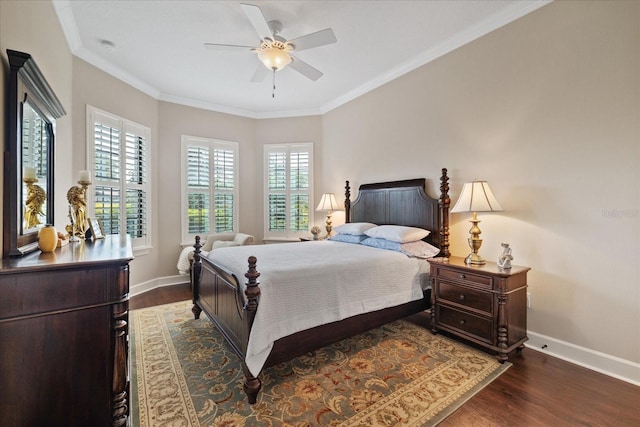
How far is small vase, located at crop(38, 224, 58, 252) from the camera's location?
5.35 feet

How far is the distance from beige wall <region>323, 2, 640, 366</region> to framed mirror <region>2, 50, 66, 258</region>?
3631 millimetres

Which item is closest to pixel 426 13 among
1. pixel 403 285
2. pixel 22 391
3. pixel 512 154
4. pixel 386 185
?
pixel 512 154

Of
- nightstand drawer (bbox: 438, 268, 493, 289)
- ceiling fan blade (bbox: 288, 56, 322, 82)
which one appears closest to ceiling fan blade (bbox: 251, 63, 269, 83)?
ceiling fan blade (bbox: 288, 56, 322, 82)

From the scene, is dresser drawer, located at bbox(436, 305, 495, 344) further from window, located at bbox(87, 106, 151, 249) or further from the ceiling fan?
window, located at bbox(87, 106, 151, 249)

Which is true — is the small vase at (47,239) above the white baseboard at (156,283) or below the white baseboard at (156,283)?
above

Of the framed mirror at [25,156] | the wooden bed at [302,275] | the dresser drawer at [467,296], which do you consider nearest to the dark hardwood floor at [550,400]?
the dresser drawer at [467,296]

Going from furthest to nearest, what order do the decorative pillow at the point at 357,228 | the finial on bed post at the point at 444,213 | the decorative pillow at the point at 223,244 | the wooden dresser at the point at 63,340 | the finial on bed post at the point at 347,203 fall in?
the finial on bed post at the point at 347,203
the decorative pillow at the point at 223,244
the decorative pillow at the point at 357,228
the finial on bed post at the point at 444,213
the wooden dresser at the point at 63,340

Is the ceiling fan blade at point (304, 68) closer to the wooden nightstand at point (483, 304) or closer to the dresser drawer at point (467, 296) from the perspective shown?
the wooden nightstand at point (483, 304)

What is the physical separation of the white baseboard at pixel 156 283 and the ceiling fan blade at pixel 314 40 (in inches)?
156

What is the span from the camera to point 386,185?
4004 millimetres

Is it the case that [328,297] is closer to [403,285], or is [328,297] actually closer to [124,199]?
[403,285]

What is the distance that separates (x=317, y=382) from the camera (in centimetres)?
207

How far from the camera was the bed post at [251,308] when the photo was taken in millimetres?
1846

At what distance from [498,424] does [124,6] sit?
442 centimetres
